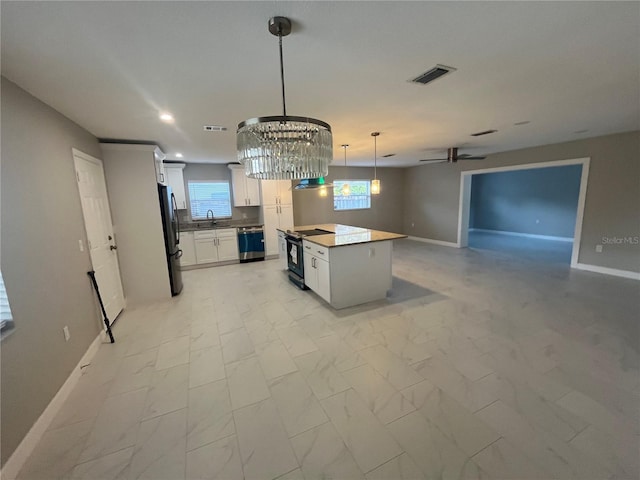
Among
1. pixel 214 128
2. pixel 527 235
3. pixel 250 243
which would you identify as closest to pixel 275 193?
pixel 250 243

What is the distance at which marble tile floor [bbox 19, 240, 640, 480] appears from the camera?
1.47 meters

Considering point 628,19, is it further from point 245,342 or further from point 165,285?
point 165,285

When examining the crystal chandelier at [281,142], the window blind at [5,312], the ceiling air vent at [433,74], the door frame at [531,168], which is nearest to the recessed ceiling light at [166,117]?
the crystal chandelier at [281,142]

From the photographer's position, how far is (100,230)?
3174 millimetres

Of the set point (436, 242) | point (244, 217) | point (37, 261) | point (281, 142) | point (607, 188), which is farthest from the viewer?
point (436, 242)

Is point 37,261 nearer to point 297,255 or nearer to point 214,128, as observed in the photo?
point 214,128

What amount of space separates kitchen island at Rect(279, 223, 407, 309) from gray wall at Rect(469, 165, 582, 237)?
23.3 ft

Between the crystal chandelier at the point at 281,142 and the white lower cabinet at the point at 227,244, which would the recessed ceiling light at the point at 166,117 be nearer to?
the crystal chandelier at the point at 281,142

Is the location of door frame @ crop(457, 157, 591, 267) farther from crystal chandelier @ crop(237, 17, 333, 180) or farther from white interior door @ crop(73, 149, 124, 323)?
white interior door @ crop(73, 149, 124, 323)

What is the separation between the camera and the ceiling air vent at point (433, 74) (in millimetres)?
1838

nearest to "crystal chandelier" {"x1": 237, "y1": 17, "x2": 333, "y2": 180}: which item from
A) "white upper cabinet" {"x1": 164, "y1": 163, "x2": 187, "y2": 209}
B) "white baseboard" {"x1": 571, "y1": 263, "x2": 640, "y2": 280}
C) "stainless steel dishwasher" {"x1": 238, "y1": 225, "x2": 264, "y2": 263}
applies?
"stainless steel dishwasher" {"x1": 238, "y1": 225, "x2": 264, "y2": 263}

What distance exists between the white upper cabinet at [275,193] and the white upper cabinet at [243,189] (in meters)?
0.25

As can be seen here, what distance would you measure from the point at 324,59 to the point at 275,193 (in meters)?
4.57

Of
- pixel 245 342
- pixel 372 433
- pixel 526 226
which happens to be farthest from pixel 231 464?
pixel 526 226
